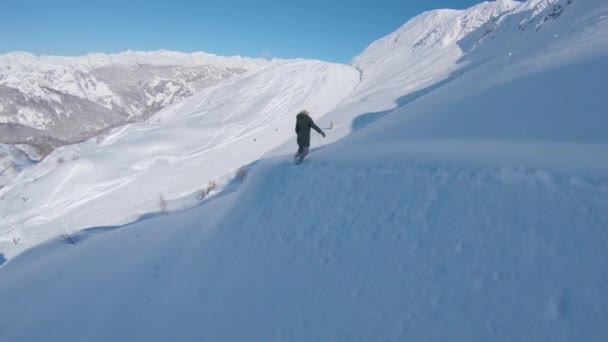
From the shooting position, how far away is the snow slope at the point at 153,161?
22.5 meters

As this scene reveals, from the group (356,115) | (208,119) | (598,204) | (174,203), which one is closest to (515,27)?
(356,115)

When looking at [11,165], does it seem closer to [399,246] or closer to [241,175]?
[241,175]

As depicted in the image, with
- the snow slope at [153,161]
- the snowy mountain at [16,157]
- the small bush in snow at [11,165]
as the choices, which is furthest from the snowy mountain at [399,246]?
the snowy mountain at [16,157]

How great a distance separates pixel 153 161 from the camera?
28.8 meters

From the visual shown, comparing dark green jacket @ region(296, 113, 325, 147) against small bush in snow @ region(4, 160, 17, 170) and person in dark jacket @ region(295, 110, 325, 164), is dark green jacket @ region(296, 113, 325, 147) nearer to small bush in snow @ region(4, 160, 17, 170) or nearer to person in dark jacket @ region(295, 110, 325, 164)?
person in dark jacket @ region(295, 110, 325, 164)

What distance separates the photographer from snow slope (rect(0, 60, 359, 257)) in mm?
22531

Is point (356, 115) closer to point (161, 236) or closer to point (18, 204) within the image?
point (161, 236)

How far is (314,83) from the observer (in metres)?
44.9

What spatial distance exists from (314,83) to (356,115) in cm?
2095

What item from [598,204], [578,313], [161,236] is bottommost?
[578,313]

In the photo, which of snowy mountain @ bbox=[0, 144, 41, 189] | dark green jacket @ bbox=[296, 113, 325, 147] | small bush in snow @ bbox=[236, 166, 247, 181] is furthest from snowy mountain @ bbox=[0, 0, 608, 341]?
snowy mountain @ bbox=[0, 144, 41, 189]

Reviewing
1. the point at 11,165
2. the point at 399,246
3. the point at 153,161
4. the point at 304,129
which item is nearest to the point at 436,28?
the point at 153,161

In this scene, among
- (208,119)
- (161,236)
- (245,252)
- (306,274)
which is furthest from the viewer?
(208,119)

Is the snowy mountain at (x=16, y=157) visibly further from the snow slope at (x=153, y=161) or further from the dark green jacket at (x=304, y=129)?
the dark green jacket at (x=304, y=129)
